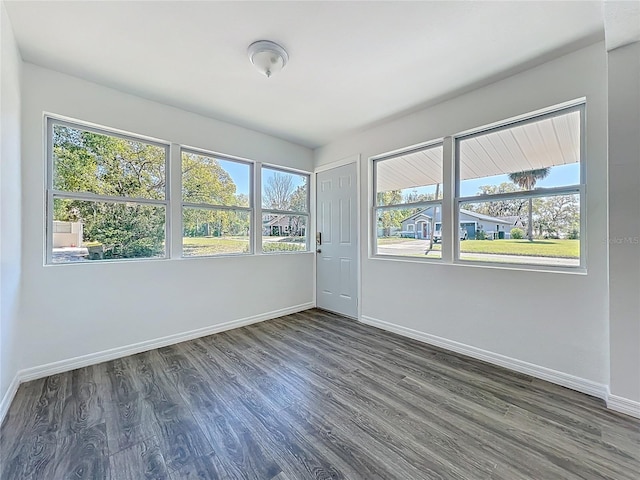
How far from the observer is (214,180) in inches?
132

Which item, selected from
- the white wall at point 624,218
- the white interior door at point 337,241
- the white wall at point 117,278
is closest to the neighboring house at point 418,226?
the white interior door at point 337,241

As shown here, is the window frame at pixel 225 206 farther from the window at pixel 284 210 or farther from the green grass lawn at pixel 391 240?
the green grass lawn at pixel 391 240

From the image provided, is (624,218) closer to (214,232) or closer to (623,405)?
(623,405)

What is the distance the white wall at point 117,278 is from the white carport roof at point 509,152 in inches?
80.7

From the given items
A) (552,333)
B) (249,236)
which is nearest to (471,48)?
(552,333)

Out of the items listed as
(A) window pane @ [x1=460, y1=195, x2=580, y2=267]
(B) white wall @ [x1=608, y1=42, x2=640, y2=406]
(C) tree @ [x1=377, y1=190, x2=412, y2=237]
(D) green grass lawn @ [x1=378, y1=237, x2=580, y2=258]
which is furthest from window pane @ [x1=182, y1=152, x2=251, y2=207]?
(B) white wall @ [x1=608, y1=42, x2=640, y2=406]

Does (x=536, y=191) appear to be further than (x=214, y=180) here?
No

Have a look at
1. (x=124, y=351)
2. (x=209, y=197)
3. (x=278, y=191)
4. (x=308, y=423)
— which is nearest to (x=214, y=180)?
(x=209, y=197)

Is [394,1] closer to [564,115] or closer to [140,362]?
[564,115]

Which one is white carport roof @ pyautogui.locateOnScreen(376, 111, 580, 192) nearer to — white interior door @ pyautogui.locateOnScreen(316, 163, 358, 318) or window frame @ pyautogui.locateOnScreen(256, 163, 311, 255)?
white interior door @ pyautogui.locateOnScreen(316, 163, 358, 318)

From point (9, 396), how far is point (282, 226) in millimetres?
2991

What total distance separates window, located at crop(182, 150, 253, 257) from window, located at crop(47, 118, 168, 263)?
0.83 ft

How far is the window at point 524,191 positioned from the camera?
2180 millimetres

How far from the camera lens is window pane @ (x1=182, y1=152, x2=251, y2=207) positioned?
313 centimetres
